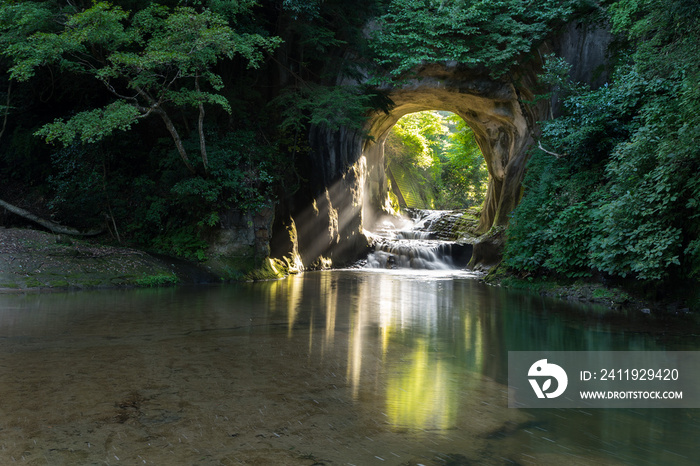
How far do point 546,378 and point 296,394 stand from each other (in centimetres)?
213

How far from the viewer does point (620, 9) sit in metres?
11.5

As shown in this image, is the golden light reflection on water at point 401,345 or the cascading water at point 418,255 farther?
the cascading water at point 418,255

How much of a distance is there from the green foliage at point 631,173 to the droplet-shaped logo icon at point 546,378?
4.74 meters

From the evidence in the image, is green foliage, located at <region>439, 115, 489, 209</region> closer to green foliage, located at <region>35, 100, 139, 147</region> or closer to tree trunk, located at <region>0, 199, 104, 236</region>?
tree trunk, located at <region>0, 199, 104, 236</region>

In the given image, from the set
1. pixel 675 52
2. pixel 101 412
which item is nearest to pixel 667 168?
pixel 675 52

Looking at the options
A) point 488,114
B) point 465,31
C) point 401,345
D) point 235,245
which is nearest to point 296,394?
point 401,345

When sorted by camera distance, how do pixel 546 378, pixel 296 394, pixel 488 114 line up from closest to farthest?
pixel 296 394 → pixel 546 378 → pixel 488 114

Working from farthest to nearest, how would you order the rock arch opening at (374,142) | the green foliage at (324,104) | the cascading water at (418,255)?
the cascading water at (418,255)
the rock arch opening at (374,142)
the green foliage at (324,104)

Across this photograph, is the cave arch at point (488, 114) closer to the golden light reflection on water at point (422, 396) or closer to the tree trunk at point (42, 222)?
the tree trunk at point (42, 222)

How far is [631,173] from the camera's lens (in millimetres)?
8789

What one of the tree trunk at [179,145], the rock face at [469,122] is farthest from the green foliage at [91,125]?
the rock face at [469,122]

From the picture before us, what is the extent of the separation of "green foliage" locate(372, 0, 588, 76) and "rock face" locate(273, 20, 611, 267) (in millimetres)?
996

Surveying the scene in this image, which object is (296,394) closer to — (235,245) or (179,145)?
(179,145)

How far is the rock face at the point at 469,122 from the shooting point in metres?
15.5
